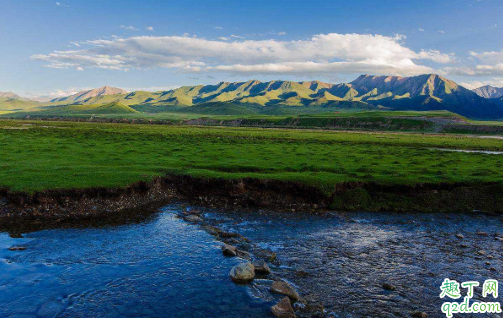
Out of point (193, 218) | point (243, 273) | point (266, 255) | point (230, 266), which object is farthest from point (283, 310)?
point (193, 218)

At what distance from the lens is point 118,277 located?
16.7 meters

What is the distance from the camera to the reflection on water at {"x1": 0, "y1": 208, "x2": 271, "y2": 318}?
1416 centimetres

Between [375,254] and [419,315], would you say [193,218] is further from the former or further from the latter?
[419,315]

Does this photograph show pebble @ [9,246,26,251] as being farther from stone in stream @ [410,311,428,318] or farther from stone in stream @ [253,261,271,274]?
stone in stream @ [410,311,428,318]

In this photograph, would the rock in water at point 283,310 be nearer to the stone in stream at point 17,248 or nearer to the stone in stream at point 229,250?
the stone in stream at point 229,250

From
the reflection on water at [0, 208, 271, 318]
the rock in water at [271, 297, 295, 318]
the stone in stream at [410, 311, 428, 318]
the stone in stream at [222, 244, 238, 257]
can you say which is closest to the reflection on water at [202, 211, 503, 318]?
the stone in stream at [410, 311, 428, 318]

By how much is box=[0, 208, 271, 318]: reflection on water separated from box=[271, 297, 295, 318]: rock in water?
0.52m

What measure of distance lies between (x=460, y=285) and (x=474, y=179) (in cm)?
2185

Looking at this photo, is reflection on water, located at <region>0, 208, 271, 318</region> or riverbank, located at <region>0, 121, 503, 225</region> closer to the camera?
reflection on water, located at <region>0, 208, 271, 318</region>

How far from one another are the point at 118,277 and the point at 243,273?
7036 mm

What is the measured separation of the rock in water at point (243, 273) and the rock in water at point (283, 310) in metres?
2.81

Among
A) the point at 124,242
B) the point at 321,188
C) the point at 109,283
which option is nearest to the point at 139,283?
the point at 109,283

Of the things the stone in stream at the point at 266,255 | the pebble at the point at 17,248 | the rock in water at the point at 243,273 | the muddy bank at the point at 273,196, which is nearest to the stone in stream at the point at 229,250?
the stone in stream at the point at 266,255

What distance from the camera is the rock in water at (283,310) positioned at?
13789mm
